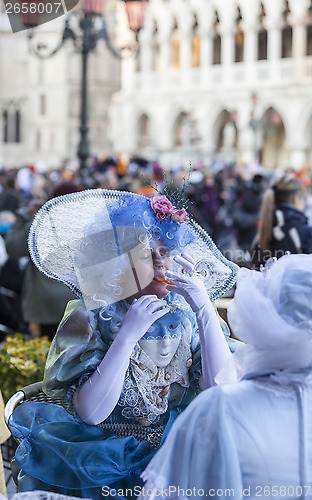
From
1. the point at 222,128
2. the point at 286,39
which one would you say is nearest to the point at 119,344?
Answer: the point at 286,39

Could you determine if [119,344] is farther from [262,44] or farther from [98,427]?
[262,44]

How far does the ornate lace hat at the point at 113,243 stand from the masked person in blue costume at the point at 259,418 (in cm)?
63

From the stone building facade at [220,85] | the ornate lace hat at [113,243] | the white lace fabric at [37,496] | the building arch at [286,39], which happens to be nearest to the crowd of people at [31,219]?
the ornate lace hat at [113,243]

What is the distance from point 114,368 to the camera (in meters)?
2.16

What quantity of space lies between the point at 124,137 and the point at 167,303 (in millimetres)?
34558

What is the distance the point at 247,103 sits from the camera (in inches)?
1291

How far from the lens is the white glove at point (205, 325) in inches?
88.1

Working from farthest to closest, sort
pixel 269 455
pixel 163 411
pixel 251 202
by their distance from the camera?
pixel 251 202 → pixel 163 411 → pixel 269 455

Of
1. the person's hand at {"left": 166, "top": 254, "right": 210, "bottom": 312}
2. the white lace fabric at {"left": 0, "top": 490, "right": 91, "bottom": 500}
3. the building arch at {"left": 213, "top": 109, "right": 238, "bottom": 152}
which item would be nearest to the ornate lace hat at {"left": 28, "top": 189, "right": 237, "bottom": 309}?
the person's hand at {"left": 166, "top": 254, "right": 210, "bottom": 312}

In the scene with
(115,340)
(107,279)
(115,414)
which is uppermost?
(107,279)

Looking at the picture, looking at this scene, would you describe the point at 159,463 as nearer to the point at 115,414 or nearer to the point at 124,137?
the point at 115,414

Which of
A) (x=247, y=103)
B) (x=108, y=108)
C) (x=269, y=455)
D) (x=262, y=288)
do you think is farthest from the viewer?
(x=108, y=108)

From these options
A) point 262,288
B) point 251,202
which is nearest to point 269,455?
point 262,288

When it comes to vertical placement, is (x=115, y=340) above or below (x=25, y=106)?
below
